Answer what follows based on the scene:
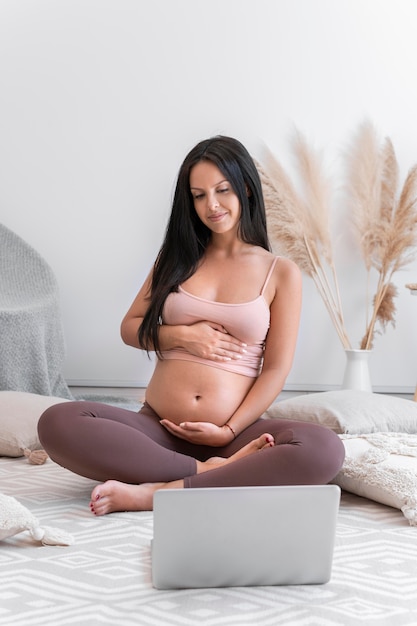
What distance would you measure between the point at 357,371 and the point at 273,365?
1658mm

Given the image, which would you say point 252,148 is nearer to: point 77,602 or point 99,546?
point 99,546

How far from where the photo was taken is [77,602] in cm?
118

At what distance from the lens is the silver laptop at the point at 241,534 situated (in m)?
1.15

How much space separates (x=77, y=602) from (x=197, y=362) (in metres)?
0.81

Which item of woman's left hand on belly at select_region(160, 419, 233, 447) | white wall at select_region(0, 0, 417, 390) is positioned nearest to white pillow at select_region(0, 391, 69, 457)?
woman's left hand on belly at select_region(160, 419, 233, 447)

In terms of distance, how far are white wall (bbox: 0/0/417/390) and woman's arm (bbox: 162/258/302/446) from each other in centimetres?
180

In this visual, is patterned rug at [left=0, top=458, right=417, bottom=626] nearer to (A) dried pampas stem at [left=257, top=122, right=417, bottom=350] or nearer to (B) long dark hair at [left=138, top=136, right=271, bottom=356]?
(B) long dark hair at [left=138, top=136, right=271, bottom=356]

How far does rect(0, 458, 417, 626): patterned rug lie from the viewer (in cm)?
113

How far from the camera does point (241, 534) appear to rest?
3.85 ft

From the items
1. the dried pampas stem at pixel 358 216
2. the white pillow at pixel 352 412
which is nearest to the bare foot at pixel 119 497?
the white pillow at pixel 352 412

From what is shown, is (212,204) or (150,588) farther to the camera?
(212,204)

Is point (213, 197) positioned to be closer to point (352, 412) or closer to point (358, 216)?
point (352, 412)

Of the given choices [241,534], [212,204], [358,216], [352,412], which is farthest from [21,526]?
[358,216]

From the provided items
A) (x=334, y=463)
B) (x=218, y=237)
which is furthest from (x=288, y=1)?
(x=334, y=463)
